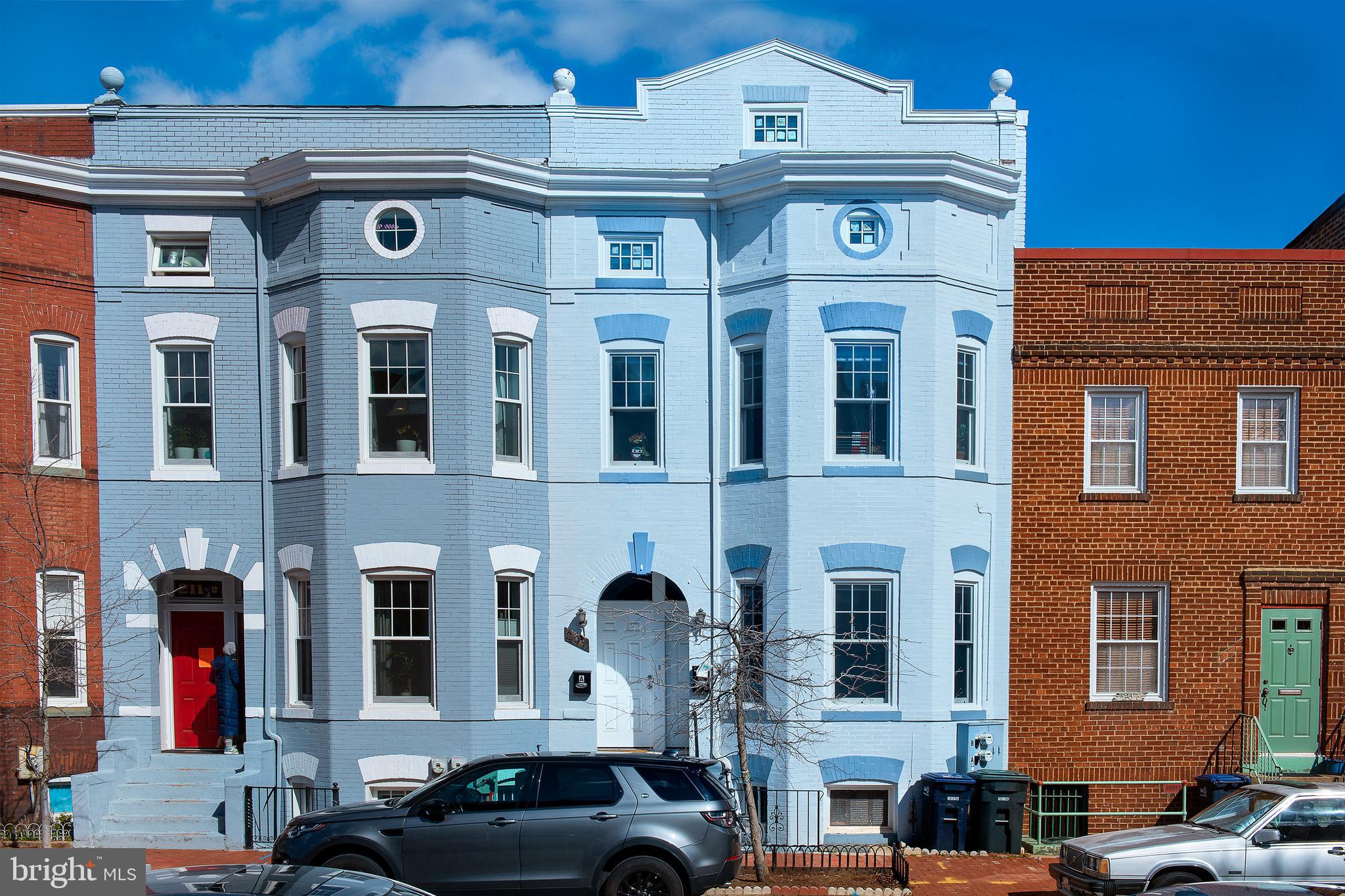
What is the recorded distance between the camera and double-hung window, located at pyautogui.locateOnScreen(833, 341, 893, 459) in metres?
15.7

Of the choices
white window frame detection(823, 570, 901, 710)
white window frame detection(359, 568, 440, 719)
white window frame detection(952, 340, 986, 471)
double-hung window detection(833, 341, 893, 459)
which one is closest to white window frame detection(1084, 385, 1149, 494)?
white window frame detection(952, 340, 986, 471)

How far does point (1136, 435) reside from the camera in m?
Result: 16.6

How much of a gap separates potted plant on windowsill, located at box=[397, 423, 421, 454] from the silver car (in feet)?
31.6

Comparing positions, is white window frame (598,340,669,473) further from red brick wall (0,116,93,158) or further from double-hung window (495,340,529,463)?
red brick wall (0,116,93,158)

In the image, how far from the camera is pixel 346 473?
50.6 feet

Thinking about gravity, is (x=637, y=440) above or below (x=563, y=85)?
below

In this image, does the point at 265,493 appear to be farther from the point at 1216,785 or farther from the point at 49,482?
the point at 1216,785

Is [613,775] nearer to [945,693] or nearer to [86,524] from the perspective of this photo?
[945,693]

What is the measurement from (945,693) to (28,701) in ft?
40.8

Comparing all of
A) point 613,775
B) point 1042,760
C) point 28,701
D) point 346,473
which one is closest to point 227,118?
point 346,473

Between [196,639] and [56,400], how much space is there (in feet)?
13.0

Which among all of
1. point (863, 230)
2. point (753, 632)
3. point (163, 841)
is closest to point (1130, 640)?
point (753, 632)

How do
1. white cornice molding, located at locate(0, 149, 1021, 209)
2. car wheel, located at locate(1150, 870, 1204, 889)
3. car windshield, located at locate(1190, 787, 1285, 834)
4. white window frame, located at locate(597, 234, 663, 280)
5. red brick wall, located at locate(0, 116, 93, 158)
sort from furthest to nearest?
red brick wall, located at locate(0, 116, 93, 158) → white window frame, located at locate(597, 234, 663, 280) → white cornice molding, located at locate(0, 149, 1021, 209) → car windshield, located at locate(1190, 787, 1285, 834) → car wheel, located at locate(1150, 870, 1204, 889)

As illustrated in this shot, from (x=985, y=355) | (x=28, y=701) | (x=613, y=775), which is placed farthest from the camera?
(x=985, y=355)
